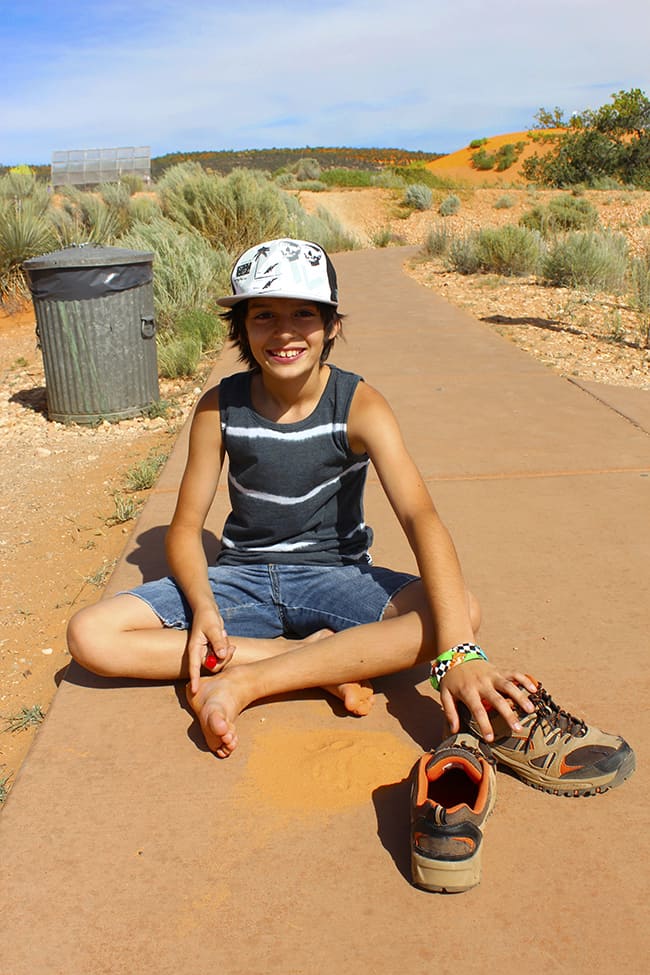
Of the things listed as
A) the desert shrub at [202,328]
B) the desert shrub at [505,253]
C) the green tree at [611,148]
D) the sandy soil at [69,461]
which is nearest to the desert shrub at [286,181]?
the green tree at [611,148]

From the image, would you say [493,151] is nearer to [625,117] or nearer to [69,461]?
[625,117]

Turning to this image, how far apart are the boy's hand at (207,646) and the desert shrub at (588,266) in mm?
9420

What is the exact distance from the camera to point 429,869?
1.91 m

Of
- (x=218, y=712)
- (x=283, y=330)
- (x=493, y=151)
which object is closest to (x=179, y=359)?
(x=283, y=330)

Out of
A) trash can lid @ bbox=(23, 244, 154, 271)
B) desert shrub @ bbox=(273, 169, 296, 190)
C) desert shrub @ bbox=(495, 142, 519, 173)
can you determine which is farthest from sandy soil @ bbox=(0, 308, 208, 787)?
desert shrub @ bbox=(495, 142, 519, 173)

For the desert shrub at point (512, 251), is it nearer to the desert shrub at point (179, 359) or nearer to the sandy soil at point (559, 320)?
the sandy soil at point (559, 320)

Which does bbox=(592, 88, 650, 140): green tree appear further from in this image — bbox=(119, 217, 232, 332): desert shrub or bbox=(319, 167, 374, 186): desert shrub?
bbox=(119, 217, 232, 332): desert shrub

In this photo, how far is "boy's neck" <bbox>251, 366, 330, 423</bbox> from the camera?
2842 mm

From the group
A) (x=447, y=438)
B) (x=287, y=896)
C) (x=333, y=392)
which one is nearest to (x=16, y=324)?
(x=447, y=438)

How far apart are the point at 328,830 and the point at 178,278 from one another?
8.09m

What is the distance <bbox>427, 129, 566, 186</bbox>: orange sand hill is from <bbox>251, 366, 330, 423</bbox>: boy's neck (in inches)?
1892

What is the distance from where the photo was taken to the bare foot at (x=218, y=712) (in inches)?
93.2

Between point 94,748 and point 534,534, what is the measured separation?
1.99 meters

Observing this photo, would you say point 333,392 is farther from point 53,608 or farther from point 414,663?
point 53,608
